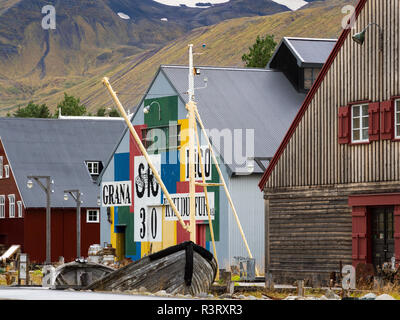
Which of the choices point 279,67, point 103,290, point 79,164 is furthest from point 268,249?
point 79,164

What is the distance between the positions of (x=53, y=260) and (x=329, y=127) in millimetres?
36807

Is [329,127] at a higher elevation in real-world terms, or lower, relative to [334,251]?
higher

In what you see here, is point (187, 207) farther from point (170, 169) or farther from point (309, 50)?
point (309, 50)

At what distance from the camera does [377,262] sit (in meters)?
→ 37.6

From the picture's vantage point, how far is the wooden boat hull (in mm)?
38781

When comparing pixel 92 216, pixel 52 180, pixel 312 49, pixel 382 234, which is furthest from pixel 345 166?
pixel 52 180

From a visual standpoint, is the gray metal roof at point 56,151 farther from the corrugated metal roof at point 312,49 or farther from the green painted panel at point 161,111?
the corrugated metal roof at point 312,49

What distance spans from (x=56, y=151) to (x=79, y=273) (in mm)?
39513

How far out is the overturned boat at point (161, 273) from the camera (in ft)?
111

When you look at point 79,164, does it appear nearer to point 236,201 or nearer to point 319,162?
point 236,201

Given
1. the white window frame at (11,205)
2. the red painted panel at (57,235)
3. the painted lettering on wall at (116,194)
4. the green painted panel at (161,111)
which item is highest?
the green painted panel at (161,111)

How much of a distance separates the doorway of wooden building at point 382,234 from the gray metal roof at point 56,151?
39157 mm

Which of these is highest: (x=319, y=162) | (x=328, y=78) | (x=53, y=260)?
(x=328, y=78)

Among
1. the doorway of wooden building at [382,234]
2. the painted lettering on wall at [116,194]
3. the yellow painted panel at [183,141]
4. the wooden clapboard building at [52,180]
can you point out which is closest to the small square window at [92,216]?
the wooden clapboard building at [52,180]
